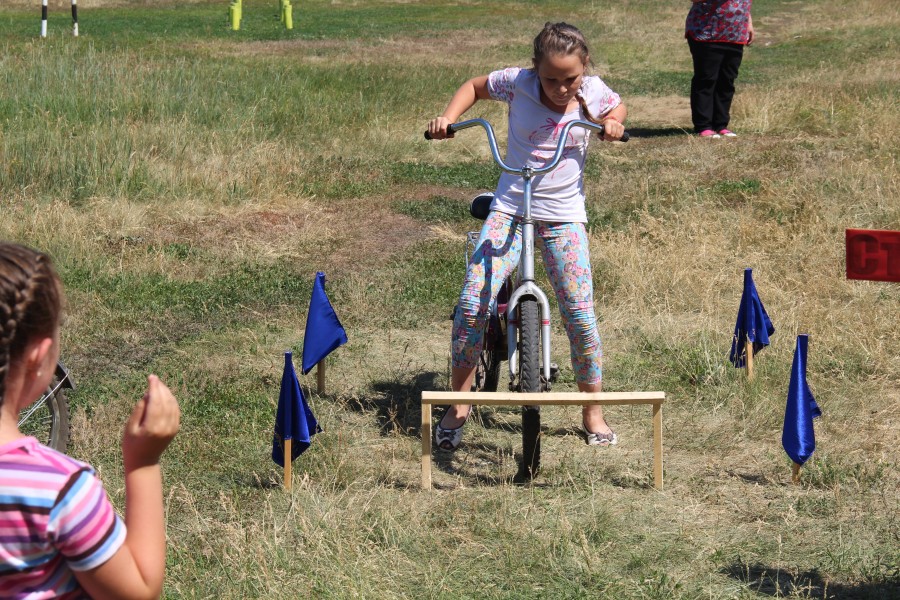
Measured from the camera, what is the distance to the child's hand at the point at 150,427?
6.23ft

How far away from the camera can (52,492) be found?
1805 millimetres

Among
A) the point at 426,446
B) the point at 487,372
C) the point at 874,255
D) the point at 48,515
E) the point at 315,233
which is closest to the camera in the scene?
the point at 48,515

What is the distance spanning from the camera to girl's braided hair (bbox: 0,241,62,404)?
1806 mm

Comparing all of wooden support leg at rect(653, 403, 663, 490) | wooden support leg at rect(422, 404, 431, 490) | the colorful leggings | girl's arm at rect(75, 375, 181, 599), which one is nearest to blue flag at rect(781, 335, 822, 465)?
wooden support leg at rect(653, 403, 663, 490)

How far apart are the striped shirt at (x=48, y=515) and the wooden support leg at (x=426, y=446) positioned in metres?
2.79

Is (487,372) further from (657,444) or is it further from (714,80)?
(714,80)

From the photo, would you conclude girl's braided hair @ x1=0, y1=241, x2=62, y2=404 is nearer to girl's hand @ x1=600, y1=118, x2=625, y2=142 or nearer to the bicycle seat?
girl's hand @ x1=600, y1=118, x2=625, y2=142

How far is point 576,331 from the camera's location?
204 inches

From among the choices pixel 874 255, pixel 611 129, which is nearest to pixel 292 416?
pixel 611 129

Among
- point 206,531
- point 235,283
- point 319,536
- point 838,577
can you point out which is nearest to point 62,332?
point 235,283

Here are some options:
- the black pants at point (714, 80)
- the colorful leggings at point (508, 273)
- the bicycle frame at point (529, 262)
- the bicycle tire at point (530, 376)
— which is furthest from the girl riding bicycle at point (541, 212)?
the black pants at point (714, 80)

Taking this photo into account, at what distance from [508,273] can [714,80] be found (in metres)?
9.04

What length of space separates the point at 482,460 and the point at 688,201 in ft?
16.9

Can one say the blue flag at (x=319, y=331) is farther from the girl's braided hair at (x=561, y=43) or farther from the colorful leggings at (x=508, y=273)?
the girl's braided hair at (x=561, y=43)
